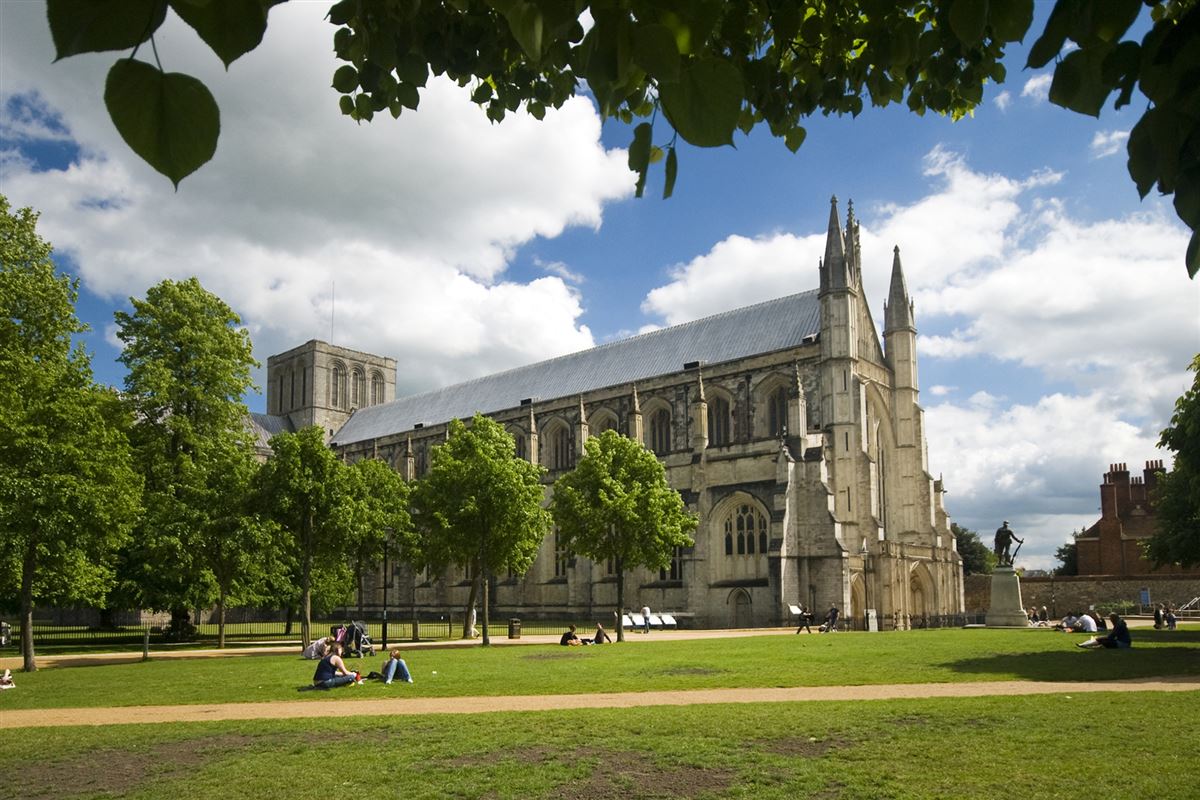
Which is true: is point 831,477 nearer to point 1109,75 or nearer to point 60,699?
point 60,699

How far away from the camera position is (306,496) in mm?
29469

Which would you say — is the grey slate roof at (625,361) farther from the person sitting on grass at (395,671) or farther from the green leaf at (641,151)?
the green leaf at (641,151)

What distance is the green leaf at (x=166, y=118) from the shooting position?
1603 millimetres

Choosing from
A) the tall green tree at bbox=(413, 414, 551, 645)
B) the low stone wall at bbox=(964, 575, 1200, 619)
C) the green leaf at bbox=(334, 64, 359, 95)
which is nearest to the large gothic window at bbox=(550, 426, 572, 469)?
the tall green tree at bbox=(413, 414, 551, 645)

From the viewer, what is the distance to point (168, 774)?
31.6 ft

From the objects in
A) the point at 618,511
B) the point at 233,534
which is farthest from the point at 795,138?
the point at 618,511

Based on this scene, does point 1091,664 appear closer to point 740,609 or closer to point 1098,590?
point 740,609

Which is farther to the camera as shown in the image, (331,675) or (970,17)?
(331,675)

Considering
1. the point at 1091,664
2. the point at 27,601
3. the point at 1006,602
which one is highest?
the point at 27,601

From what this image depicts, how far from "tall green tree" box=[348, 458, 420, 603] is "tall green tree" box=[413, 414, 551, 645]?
1.32 m

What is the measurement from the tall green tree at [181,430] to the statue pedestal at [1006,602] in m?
27.0

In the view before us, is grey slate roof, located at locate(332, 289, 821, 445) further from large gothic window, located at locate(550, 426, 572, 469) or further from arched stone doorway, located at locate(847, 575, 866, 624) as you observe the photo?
arched stone doorway, located at locate(847, 575, 866, 624)

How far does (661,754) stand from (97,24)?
9.55 m

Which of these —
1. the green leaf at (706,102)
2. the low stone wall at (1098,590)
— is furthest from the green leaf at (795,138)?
the low stone wall at (1098,590)
